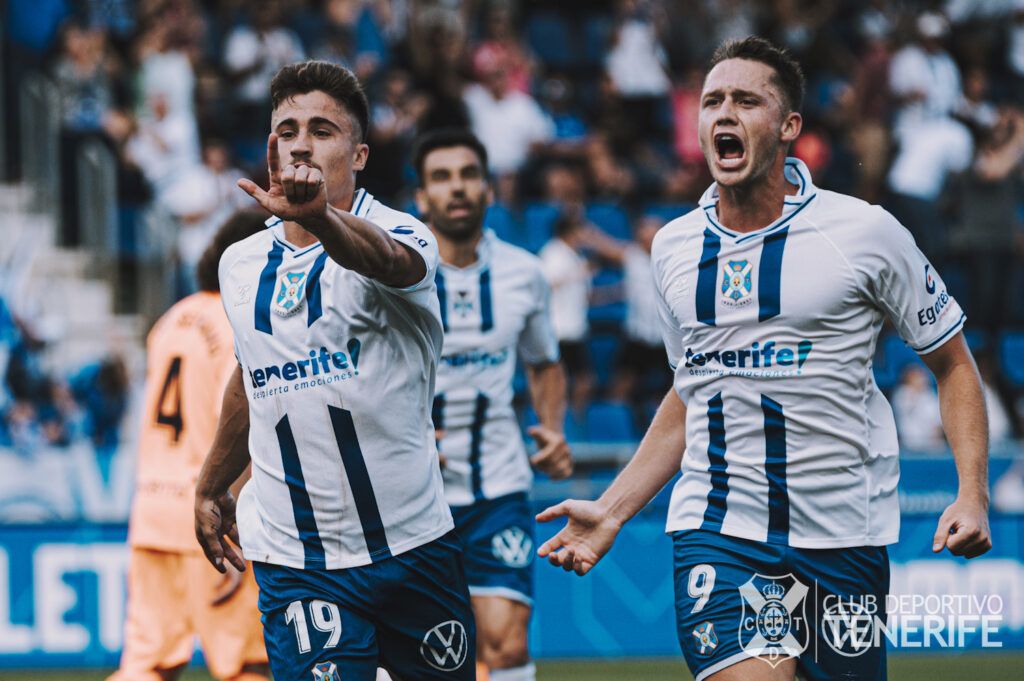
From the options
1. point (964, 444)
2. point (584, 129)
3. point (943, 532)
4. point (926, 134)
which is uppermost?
point (584, 129)

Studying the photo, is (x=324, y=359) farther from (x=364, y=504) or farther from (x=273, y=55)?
(x=273, y=55)

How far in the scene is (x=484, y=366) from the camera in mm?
7070

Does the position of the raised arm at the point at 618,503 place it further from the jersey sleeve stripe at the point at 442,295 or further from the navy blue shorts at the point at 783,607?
the jersey sleeve stripe at the point at 442,295

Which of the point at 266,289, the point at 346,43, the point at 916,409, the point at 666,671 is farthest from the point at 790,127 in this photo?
the point at 346,43

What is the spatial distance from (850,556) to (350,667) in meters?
1.60

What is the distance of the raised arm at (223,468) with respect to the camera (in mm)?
4859

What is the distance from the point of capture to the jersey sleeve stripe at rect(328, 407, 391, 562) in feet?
14.7

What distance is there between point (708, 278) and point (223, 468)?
172 cm

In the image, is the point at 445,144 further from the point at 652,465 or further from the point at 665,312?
the point at 652,465

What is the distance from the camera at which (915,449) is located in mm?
11727

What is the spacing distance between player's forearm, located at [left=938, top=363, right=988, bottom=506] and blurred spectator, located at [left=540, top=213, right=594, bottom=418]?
7.77m

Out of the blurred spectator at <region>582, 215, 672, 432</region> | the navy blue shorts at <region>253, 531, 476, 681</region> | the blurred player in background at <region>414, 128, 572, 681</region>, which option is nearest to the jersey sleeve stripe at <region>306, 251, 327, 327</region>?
the navy blue shorts at <region>253, 531, 476, 681</region>

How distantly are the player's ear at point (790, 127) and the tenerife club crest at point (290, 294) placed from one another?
5.40ft

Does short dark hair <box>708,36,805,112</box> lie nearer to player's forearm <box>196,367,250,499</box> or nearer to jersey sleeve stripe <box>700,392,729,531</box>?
jersey sleeve stripe <box>700,392,729,531</box>
